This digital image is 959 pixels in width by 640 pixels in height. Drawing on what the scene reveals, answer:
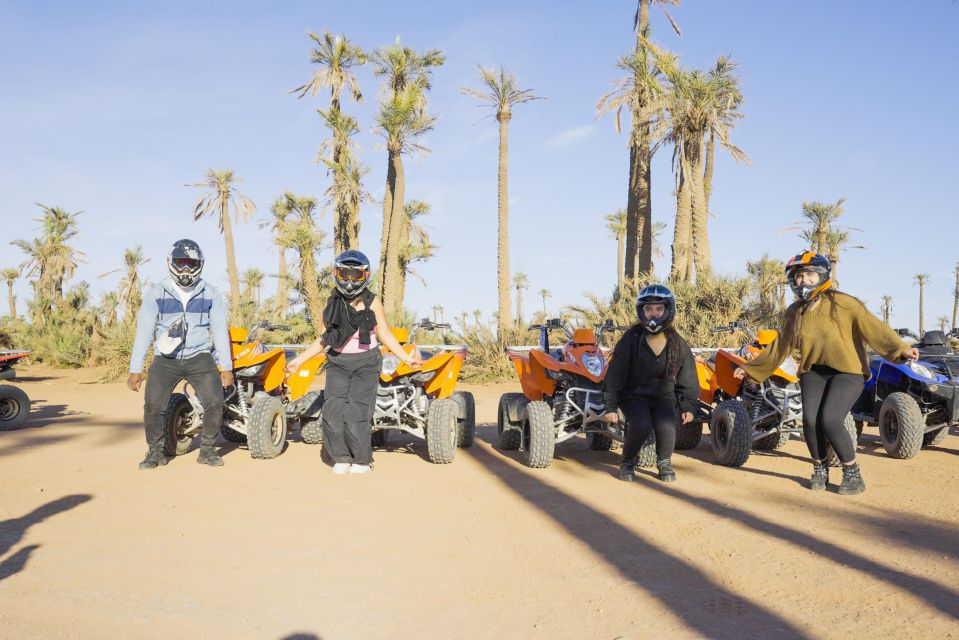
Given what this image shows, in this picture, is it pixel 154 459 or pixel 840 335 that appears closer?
pixel 840 335

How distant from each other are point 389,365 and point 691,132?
18.6 metres

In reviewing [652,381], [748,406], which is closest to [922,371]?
[748,406]

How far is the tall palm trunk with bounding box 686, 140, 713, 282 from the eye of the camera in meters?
22.6

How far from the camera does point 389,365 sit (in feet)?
24.7

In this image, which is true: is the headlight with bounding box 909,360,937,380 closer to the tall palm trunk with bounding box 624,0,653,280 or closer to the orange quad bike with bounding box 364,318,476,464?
the orange quad bike with bounding box 364,318,476,464

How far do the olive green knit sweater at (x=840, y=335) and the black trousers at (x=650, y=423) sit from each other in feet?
3.59

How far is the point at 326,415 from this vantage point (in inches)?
262

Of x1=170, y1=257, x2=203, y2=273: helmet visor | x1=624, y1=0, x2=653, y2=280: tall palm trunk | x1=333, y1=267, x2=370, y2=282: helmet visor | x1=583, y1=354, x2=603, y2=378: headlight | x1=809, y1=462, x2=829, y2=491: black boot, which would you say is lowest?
x1=809, y1=462, x2=829, y2=491: black boot

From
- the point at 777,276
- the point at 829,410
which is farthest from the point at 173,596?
the point at 777,276

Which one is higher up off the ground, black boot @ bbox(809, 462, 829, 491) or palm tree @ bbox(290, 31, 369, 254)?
palm tree @ bbox(290, 31, 369, 254)

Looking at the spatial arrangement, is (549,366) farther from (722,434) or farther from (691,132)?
(691,132)

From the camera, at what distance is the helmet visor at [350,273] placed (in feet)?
21.8

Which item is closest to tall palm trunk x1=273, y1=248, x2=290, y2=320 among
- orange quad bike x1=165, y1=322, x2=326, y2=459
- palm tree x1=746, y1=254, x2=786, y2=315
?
palm tree x1=746, y1=254, x2=786, y2=315

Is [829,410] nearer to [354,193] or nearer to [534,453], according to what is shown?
[534,453]
